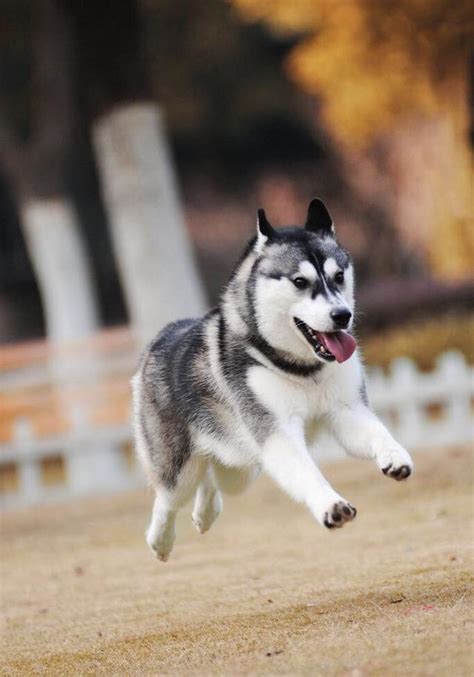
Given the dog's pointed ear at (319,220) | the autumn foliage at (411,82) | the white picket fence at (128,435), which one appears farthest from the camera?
the autumn foliage at (411,82)

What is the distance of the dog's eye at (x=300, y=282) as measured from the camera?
220 inches

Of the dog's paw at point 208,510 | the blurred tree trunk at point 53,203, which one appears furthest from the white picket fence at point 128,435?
the dog's paw at point 208,510

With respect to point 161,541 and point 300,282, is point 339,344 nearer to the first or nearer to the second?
point 300,282

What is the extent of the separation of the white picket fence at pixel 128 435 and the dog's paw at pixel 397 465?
7.46 meters

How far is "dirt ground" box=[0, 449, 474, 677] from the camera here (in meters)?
5.08

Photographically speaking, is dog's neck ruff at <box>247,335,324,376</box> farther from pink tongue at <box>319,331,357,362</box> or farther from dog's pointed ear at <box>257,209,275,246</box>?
dog's pointed ear at <box>257,209,275,246</box>

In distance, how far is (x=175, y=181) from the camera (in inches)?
731

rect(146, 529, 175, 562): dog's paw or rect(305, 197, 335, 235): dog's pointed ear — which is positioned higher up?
rect(305, 197, 335, 235): dog's pointed ear

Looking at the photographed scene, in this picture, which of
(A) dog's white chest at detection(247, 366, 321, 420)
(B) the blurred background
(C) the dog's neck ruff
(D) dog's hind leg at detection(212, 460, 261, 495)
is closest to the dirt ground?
(D) dog's hind leg at detection(212, 460, 261, 495)

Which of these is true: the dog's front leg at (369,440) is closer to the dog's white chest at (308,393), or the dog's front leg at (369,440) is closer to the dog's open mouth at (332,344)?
the dog's white chest at (308,393)

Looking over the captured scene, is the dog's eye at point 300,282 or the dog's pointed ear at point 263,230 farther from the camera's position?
the dog's pointed ear at point 263,230

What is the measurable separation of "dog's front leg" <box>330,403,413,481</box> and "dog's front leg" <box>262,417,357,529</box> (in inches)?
6.5

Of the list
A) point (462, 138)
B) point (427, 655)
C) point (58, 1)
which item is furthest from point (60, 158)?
point (427, 655)

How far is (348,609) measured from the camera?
228 inches
